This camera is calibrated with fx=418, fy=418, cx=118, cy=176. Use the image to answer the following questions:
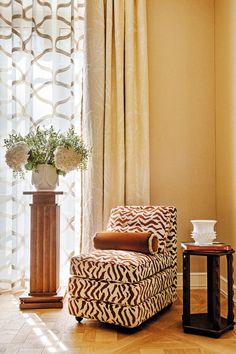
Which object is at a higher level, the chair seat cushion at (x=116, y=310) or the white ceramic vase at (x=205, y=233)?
the white ceramic vase at (x=205, y=233)

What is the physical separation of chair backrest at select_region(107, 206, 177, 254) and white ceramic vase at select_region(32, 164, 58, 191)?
533mm

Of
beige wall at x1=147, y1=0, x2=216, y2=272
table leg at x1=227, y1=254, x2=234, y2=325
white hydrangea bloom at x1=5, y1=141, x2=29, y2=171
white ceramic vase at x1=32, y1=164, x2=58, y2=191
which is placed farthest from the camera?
beige wall at x1=147, y1=0, x2=216, y2=272

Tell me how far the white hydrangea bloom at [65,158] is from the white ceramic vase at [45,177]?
123 millimetres

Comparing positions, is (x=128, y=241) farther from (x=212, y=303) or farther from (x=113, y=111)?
(x=113, y=111)

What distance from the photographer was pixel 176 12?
3715mm

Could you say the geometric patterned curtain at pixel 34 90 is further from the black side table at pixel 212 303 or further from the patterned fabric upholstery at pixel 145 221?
the black side table at pixel 212 303

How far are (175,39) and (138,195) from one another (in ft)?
4.68

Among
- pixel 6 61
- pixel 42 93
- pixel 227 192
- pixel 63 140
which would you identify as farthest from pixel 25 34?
pixel 227 192

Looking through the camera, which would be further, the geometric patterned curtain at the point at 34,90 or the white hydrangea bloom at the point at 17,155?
the geometric patterned curtain at the point at 34,90

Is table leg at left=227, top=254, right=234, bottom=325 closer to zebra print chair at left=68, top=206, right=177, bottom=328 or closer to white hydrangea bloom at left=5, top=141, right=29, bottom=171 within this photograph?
zebra print chair at left=68, top=206, right=177, bottom=328

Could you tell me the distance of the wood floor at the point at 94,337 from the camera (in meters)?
2.26

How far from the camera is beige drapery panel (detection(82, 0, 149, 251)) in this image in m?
3.51

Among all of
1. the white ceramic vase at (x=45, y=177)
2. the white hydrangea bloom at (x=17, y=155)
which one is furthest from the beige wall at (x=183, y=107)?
the white hydrangea bloom at (x=17, y=155)

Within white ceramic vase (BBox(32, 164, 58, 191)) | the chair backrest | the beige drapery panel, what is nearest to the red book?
the chair backrest
